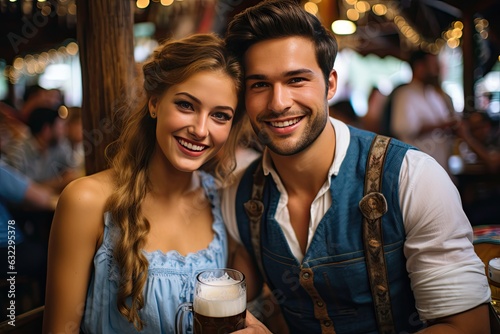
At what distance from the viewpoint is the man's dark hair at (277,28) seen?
1437mm

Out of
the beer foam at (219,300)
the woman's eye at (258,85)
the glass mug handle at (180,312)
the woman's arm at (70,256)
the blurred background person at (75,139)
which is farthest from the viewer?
the blurred background person at (75,139)

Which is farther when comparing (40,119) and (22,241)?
(40,119)

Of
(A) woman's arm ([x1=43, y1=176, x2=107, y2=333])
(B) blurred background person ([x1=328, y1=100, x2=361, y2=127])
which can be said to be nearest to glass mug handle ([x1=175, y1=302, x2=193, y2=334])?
(A) woman's arm ([x1=43, y1=176, x2=107, y2=333])

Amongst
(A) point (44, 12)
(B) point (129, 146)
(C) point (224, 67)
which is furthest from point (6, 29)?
(C) point (224, 67)

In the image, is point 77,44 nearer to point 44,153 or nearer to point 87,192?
point 44,153

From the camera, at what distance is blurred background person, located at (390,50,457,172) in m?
1.89

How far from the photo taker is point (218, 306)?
112cm

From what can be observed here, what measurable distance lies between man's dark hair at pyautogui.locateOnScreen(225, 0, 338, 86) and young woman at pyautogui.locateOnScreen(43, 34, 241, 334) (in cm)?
7

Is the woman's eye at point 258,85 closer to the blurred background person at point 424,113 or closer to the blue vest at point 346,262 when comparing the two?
the blue vest at point 346,262

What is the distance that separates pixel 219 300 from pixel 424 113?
4.38 feet

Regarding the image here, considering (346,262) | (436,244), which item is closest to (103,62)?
(346,262)

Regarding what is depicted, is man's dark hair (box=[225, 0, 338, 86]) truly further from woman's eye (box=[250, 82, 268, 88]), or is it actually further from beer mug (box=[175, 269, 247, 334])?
beer mug (box=[175, 269, 247, 334])

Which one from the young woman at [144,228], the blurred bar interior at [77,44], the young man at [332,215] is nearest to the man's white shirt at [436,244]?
the young man at [332,215]

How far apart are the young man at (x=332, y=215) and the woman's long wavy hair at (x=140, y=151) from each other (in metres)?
0.12
